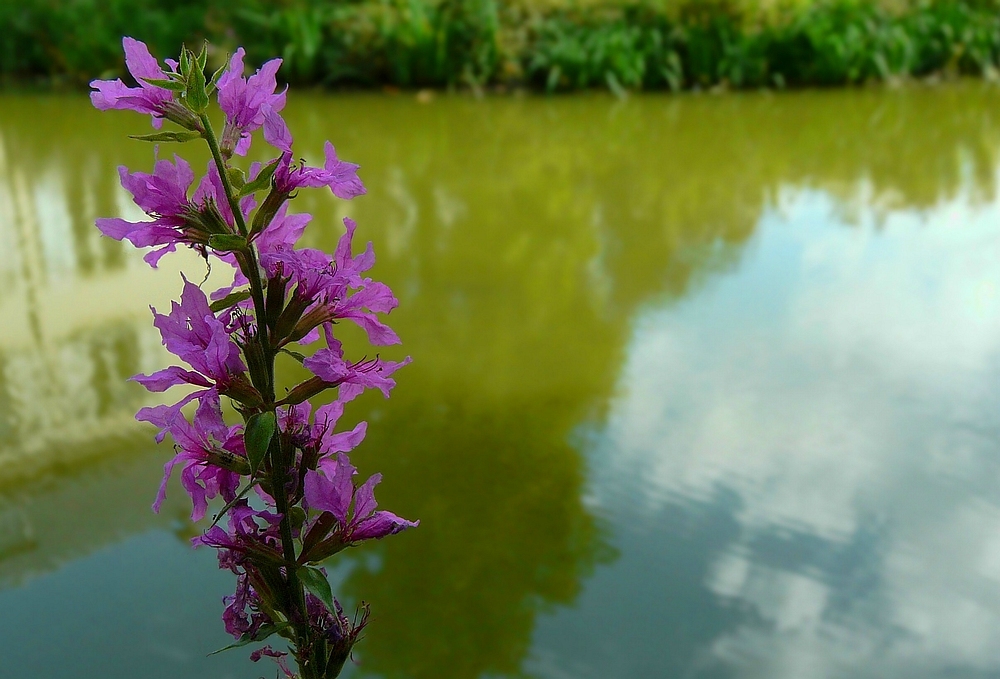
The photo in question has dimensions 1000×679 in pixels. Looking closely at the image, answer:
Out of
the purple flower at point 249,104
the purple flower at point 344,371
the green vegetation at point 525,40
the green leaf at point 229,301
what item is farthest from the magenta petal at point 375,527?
the green vegetation at point 525,40

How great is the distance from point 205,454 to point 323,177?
0.26m

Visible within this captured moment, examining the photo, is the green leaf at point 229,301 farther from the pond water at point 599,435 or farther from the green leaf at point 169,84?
the pond water at point 599,435

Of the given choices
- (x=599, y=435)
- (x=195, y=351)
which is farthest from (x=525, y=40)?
(x=195, y=351)

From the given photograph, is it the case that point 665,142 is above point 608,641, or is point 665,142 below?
above

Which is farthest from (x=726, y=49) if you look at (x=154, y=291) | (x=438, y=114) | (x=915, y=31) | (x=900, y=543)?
(x=900, y=543)

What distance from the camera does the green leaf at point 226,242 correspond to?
83 centimetres

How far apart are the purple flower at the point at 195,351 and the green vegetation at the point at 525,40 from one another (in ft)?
18.6

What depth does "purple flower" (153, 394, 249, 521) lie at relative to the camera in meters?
0.88

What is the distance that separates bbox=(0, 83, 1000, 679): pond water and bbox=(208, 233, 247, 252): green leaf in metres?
0.92

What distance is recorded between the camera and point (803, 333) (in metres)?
2.83

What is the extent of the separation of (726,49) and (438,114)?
2.04 metres

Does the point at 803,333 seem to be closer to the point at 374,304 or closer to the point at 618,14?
the point at 374,304

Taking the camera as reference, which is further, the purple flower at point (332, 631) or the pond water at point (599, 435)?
the pond water at point (599, 435)

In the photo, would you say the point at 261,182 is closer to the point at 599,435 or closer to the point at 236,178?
the point at 236,178
